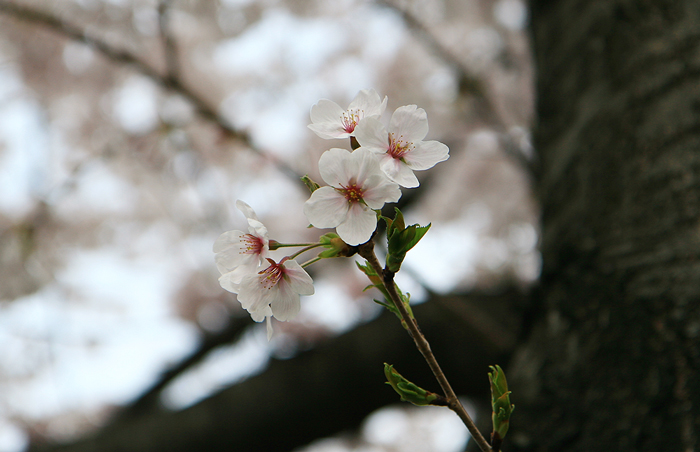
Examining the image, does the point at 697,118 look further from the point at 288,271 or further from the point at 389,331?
the point at 389,331

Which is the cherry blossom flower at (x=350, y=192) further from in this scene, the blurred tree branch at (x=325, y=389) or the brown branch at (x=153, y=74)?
the blurred tree branch at (x=325, y=389)

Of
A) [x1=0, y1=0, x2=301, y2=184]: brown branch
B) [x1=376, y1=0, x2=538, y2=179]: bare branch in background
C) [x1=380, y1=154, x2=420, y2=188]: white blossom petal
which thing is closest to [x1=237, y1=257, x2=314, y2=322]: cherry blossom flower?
[x1=380, y1=154, x2=420, y2=188]: white blossom petal

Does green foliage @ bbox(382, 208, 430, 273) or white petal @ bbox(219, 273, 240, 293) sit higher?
white petal @ bbox(219, 273, 240, 293)

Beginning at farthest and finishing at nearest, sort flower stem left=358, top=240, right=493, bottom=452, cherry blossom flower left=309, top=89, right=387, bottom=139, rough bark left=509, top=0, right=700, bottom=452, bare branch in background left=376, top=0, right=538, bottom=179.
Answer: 1. bare branch in background left=376, top=0, right=538, bottom=179
2. rough bark left=509, top=0, right=700, bottom=452
3. cherry blossom flower left=309, top=89, right=387, bottom=139
4. flower stem left=358, top=240, right=493, bottom=452

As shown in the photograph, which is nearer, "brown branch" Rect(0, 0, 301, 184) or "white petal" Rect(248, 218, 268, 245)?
"white petal" Rect(248, 218, 268, 245)

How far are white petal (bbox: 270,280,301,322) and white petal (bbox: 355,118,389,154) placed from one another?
0.46 ft

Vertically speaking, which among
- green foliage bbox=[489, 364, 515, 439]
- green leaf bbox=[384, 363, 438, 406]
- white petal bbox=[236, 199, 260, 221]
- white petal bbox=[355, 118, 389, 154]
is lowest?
green foliage bbox=[489, 364, 515, 439]

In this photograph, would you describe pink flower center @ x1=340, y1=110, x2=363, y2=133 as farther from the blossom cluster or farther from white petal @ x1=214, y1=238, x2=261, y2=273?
white petal @ x1=214, y1=238, x2=261, y2=273

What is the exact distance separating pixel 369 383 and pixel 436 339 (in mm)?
257

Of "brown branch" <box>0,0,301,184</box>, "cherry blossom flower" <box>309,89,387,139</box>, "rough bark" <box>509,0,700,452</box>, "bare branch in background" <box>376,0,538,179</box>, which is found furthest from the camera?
"bare branch in background" <box>376,0,538,179</box>

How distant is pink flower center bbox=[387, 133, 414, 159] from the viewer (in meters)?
0.37

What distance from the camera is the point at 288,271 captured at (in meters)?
0.38

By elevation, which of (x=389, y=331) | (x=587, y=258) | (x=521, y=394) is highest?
(x=389, y=331)

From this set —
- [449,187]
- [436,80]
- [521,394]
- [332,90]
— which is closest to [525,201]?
[449,187]
